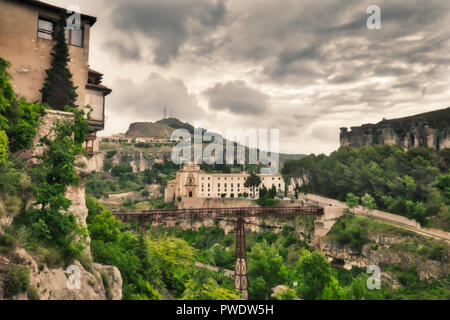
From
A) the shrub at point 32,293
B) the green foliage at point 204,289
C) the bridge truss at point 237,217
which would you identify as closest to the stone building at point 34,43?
the green foliage at point 204,289

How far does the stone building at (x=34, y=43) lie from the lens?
589 inches

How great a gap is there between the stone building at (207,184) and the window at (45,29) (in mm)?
54597

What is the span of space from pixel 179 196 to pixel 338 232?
133 feet

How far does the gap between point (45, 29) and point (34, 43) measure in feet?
3.76

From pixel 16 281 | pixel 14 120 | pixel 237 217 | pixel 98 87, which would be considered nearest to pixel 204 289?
pixel 16 281

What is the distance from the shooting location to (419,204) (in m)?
36.4

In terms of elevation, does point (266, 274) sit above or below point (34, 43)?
below

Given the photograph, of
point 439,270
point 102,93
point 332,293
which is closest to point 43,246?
point 102,93

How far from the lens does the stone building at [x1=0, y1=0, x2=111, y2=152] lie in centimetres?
1496

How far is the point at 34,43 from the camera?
15672 millimetres

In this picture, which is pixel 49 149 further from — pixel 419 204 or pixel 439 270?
pixel 419 204

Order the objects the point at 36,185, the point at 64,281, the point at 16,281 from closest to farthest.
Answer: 1. the point at 16,281
2. the point at 64,281
3. the point at 36,185

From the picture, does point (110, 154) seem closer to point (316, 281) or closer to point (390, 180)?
point (390, 180)
